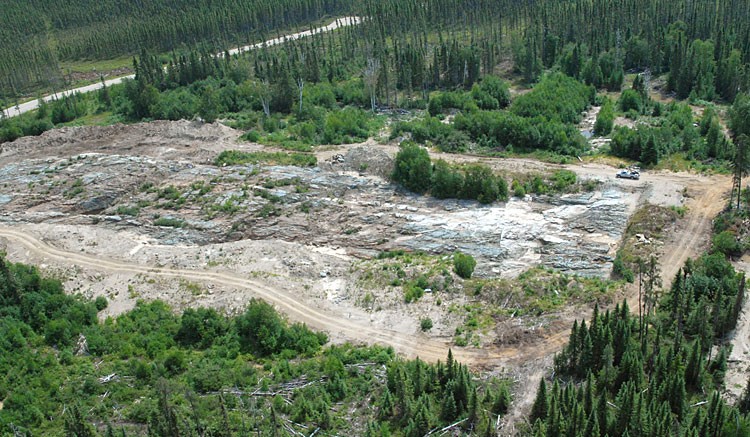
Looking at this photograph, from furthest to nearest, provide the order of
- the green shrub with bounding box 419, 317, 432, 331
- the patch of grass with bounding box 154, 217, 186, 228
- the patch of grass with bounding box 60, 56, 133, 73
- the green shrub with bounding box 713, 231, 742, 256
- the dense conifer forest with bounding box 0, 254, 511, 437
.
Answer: the patch of grass with bounding box 60, 56, 133, 73, the patch of grass with bounding box 154, 217, 186, 228, the green shrub with bounding box 713, 231, 742, 256, the green shrub with bounding box 419, 317, 432, 331, the dense conifer forest with bounding box 0, 254, 511, 437

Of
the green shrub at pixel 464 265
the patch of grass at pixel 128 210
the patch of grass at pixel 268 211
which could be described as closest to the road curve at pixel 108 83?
the patch of grass at pixel 128 210

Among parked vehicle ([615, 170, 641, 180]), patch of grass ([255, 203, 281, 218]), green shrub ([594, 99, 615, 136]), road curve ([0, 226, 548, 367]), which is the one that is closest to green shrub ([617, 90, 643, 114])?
green shrub ([594, 99, 615, 136])

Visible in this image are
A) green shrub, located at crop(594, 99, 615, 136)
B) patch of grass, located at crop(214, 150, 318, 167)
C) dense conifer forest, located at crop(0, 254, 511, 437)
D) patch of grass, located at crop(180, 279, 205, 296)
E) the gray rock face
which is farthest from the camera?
green shrub, located at crop(594, 99, 615, 136)

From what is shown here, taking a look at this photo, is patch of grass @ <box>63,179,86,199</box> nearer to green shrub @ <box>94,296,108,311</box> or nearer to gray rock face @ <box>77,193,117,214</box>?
gray rock face @ <box>77,193,117,214</box>

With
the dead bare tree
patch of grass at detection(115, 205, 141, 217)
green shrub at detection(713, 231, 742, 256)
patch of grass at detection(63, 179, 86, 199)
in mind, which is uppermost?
the dead bare tree

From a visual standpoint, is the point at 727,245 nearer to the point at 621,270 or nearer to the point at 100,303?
the point at 621,270

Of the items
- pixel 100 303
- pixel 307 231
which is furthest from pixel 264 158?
pixel 100 303
